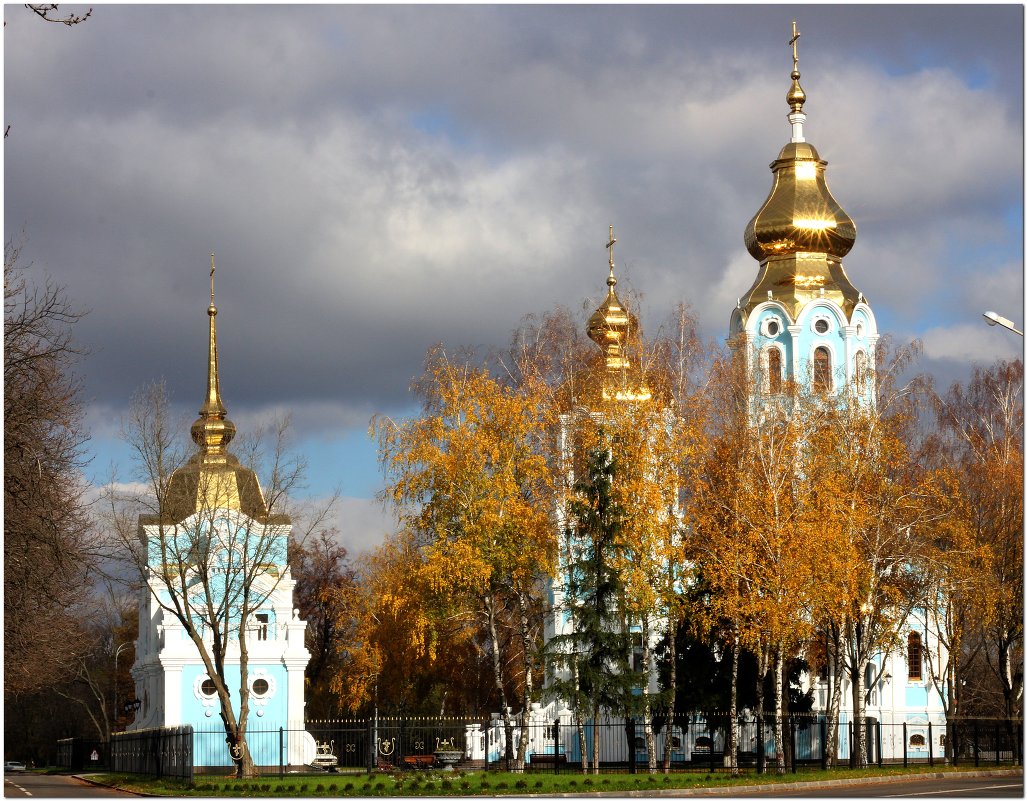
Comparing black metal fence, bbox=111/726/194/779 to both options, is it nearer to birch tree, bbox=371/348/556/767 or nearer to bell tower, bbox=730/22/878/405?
birch tree, bbox=371/348/556/767

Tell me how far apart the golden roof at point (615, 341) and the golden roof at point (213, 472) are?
1023cm

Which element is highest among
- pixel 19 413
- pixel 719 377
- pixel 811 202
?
pixel 811 202

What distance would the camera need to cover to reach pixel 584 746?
32375 mm

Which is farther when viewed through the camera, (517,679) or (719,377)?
(517,679)

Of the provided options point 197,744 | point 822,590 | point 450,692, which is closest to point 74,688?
point 450,692

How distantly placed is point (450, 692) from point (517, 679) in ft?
14.4

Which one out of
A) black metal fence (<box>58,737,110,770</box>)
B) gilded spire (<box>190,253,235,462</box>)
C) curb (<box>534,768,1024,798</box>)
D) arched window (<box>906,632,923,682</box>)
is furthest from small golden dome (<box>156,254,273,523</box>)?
arched window (<box>906,632,923,682</box>)

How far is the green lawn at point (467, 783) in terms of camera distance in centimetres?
2659

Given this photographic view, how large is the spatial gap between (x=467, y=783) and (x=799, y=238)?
112 ft

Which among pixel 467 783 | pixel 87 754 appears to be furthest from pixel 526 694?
pixel 87 754

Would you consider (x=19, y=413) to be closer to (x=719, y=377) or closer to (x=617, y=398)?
(x=617, y=398)

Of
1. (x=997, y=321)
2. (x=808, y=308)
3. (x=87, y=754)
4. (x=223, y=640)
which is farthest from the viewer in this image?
(x=87, y=754)

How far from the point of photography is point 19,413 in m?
24.8

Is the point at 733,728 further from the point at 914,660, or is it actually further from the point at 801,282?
the point at 801,282
